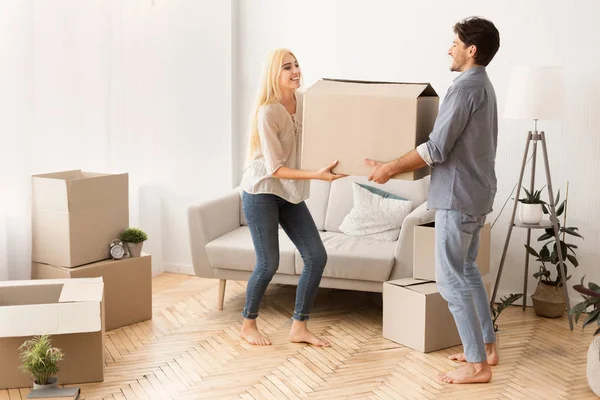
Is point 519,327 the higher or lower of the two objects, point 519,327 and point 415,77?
the lower

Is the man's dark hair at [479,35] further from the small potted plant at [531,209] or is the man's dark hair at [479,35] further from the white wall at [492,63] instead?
the white wall at [492,63]

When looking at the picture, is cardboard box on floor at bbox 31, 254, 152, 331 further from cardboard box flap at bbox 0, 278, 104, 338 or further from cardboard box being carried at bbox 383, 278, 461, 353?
cardboard box being carried at bbox 383, 278, 461, 353

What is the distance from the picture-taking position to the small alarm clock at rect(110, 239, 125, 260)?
157 inches

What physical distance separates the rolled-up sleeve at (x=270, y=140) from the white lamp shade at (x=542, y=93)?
1.32m

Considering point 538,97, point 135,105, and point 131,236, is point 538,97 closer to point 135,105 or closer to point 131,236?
point 131,236

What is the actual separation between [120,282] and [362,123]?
1582 millimetres

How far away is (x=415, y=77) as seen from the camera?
463 cm

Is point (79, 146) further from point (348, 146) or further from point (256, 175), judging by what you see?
point (348, 146)

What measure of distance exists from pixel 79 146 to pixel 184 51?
964mm

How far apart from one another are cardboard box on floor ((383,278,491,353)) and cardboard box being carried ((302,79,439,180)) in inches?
27.5

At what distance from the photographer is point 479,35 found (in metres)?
3.02

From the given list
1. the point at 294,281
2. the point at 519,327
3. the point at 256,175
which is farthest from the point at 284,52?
the point at 519,327

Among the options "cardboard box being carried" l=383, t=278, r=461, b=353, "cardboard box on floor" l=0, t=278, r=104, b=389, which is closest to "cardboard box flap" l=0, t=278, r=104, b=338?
"cardboard box on floor" l=0, t=278, r=104, b=389

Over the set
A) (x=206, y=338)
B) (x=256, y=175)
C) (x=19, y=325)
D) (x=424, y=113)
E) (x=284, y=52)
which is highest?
(x=284, y=52)
